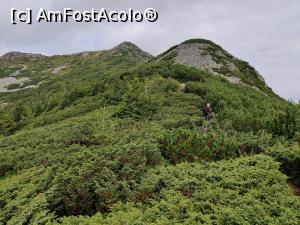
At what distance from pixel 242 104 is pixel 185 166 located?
16.7 m

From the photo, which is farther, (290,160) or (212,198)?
(290,160)

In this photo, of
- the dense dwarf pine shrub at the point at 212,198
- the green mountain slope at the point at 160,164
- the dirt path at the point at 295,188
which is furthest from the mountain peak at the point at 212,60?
the dense dwarf pine shrub at the point at 212,198

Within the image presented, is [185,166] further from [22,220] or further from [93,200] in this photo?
[22,220]

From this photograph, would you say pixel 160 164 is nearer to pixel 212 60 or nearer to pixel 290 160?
pixel 290 160

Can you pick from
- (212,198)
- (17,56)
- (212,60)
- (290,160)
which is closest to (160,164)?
(212,198)

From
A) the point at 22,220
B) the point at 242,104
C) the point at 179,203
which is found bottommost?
the point at 22,220

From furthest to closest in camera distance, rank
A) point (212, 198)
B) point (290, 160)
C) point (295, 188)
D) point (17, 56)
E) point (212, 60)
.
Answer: point (17, 56) → point (212, 60) → point (290, 160) → point (295, 188) → point (212, 198)

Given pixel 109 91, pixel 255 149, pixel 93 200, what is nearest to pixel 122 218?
pixel 93 200

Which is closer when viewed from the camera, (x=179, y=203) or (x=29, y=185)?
(x=179, y=203)

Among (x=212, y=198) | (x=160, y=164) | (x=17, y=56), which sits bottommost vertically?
(x=212, y=198)

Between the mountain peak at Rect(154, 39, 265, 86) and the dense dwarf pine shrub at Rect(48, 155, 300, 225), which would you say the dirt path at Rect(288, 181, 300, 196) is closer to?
the dense dwarf pine shrub at Rect(48, 155, 300, 225)

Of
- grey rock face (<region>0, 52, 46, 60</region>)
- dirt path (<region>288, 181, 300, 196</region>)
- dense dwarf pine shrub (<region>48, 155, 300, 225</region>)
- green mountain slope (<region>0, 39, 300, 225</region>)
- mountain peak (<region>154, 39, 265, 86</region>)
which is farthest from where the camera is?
grey rock face (<region>0, 52, 46, 60</region>)

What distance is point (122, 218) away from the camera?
10.4 m

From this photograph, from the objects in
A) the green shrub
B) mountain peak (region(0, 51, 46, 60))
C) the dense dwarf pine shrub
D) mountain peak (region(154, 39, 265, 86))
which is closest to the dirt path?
the green shrub
